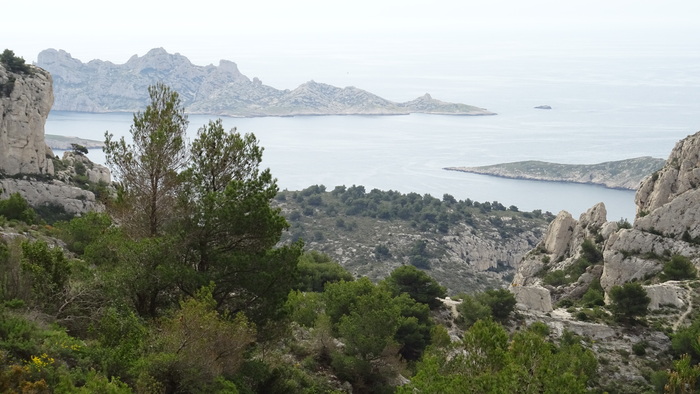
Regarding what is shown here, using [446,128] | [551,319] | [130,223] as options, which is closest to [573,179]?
[446,128]

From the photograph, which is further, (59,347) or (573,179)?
(573,179)

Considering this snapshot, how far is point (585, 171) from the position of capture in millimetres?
119438

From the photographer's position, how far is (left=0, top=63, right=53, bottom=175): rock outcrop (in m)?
39.8

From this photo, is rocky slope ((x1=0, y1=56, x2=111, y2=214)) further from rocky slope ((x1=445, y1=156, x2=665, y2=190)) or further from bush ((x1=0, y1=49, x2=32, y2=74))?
rocky slope ((x1=445, y1=156, x2=665, y2=190))

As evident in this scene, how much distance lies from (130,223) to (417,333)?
37.1 ft

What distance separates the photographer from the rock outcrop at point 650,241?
30516 mm

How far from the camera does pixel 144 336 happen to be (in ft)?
42.5

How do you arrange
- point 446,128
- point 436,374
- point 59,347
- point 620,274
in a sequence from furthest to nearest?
point 446,128
point 620,274
point 436,374
point 59,347

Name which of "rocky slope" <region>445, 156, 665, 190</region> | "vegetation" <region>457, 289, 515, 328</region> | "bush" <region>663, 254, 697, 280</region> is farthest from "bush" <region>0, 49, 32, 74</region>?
"rocky slope" <region>445, 156, 665, 190</region>

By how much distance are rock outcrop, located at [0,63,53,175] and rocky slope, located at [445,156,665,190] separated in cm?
9398

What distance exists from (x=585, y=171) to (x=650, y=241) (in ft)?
302

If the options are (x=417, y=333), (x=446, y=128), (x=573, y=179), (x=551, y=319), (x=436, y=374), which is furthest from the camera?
(x=446, y=128)

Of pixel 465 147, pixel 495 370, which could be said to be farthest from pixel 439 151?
pixel 495 370

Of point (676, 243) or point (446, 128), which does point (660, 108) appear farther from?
point (676, 243)
